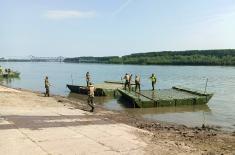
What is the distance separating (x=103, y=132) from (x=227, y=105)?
20.0 meters

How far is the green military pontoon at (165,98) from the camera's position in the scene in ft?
96.3

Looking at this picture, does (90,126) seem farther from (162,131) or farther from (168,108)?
(168,108)

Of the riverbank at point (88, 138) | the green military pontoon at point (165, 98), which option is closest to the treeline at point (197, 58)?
the green military pontoon at point (165, 98)

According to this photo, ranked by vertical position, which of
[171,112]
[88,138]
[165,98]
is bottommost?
[171,112]

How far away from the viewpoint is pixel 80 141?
1334cm

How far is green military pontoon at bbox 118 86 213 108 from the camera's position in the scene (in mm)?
29359

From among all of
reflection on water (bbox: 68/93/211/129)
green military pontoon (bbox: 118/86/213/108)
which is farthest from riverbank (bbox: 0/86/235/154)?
green military pontoon (bbox: 118/86/213/108)

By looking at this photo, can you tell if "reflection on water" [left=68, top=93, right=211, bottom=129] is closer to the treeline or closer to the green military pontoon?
the green military pontoon

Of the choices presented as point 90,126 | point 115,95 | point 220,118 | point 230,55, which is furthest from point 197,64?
point 90,126

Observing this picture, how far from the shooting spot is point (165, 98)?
30625 millimetres

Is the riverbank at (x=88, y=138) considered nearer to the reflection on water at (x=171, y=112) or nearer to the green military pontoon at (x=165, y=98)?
the reflection on water at (x=171, y=112)

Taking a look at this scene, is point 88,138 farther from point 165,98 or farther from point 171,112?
point 165,98

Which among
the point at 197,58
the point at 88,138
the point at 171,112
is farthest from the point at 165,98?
the point at 197,58

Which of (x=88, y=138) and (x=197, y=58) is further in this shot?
(x=197, y=58)
